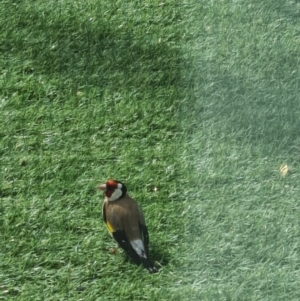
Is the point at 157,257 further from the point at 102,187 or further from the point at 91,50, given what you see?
the point at 91,50

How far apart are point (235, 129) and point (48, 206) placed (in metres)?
1.38

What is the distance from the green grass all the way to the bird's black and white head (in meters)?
0.24

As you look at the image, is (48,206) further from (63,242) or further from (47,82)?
(47,82)

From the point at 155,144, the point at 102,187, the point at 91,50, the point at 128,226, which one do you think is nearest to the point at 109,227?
the point at 128,226

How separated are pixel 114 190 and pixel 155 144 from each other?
0.86 m

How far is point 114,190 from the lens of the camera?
5270mm

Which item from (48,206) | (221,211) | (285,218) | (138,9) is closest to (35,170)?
(48,206)

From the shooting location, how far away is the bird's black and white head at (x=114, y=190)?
5252 mm

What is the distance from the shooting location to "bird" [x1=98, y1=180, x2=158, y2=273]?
5.06m

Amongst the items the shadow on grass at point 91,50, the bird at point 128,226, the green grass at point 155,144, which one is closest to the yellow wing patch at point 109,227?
the bird at point 128,226

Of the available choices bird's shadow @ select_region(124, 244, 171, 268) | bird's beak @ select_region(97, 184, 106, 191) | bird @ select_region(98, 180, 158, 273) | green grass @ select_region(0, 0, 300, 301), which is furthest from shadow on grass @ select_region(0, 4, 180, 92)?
bird's shadow @ select_region(124, 244, 171, 268)

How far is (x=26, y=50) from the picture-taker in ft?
22.2

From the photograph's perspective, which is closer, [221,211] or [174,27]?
[221,211]

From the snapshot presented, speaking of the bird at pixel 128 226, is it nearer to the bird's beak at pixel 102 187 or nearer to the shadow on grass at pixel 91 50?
the bird's beak at pixel 102 187
